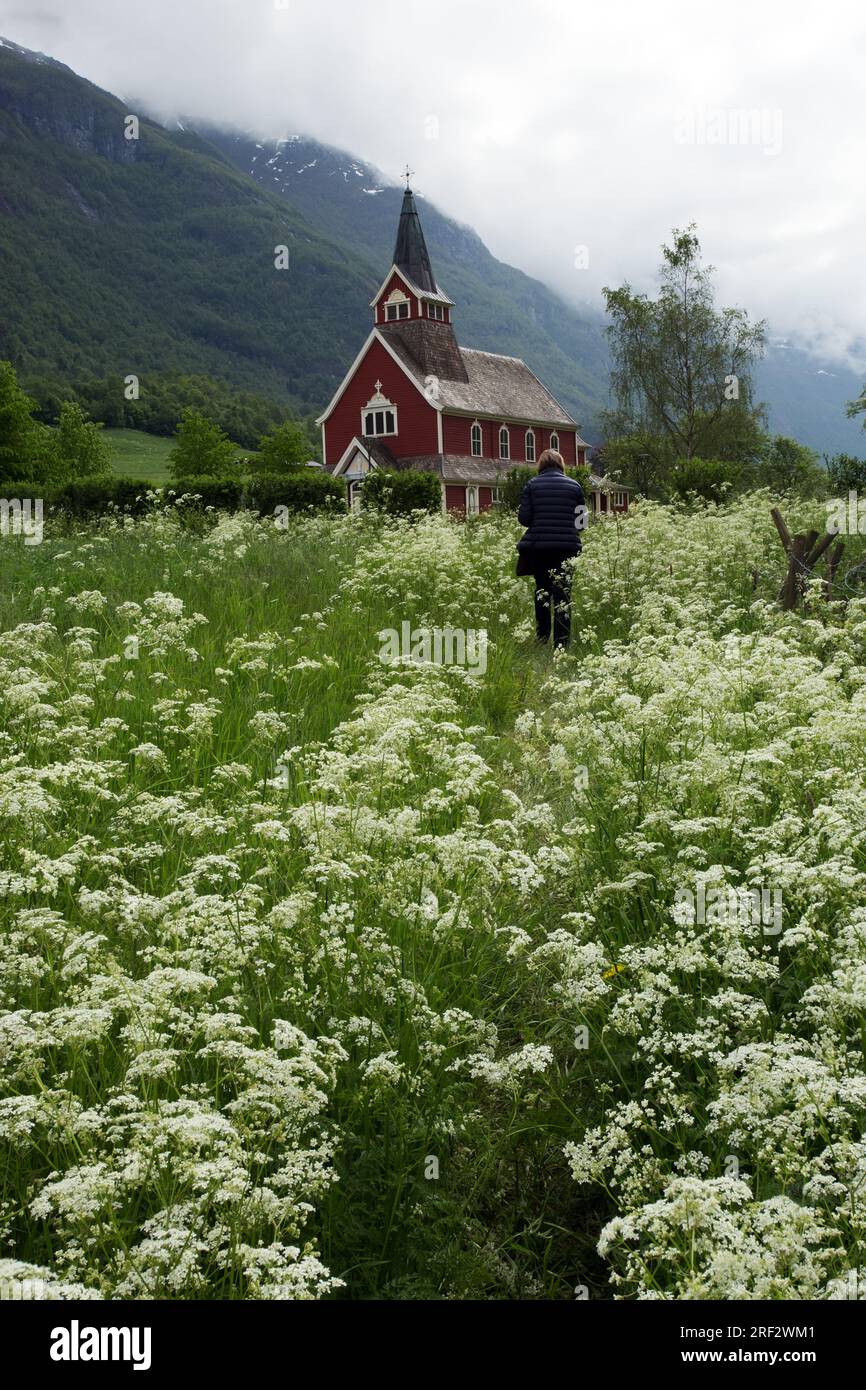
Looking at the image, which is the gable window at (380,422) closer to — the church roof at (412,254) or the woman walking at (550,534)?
the church roof at (412,254)

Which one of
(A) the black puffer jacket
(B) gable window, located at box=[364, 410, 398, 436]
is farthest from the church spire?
(A) the black puffer jacket

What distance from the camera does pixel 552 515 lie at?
37.6 ft

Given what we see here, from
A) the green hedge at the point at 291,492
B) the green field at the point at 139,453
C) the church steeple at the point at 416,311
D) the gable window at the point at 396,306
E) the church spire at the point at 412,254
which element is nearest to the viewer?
the green hedge at the point at 291,492

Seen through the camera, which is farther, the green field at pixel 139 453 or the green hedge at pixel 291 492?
the green field at pixel 139 453

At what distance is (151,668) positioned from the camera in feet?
25.7

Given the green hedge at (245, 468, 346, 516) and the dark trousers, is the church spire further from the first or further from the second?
the dark trousers

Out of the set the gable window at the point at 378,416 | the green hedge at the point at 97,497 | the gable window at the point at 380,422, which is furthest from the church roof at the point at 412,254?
the green hedge at the point at 97,497

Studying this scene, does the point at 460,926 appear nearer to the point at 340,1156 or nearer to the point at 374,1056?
the point at 374,1056

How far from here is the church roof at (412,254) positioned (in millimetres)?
51594

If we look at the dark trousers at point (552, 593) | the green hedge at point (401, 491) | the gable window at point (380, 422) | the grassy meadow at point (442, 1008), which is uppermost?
the gable window at point (380, 422)

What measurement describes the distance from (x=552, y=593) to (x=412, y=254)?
45.6 m

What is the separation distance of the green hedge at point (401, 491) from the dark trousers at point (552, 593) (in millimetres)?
12073

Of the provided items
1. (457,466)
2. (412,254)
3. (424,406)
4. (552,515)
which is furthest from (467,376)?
(552,515)

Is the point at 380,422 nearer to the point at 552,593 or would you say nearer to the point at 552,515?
the point at 552,515
